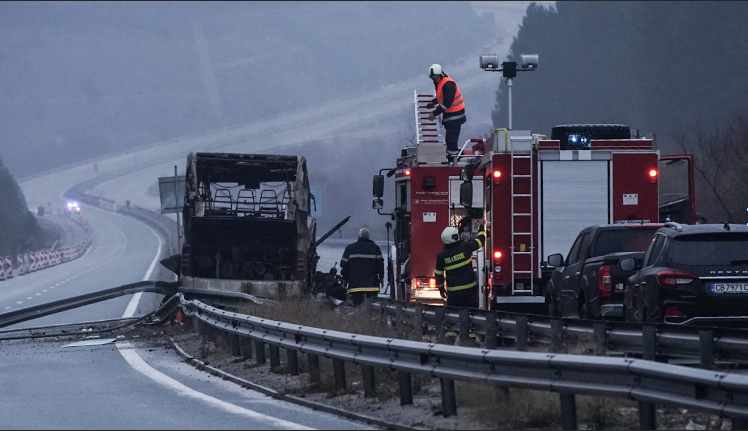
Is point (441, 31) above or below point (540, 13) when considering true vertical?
above

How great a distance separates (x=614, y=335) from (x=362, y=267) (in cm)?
897

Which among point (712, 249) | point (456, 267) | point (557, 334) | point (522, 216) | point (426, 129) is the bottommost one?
point (557, 334)

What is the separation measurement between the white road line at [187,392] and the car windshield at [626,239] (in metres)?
5.34

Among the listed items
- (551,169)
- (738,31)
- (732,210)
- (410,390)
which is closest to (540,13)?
(738,31)

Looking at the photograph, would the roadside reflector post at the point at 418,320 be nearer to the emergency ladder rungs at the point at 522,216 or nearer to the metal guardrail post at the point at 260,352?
the metal guardrail post at the point at 260,352

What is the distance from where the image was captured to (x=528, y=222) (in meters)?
16.1

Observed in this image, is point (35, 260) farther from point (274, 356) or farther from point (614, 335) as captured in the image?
point (614, 335)

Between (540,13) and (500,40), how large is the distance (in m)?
89.9

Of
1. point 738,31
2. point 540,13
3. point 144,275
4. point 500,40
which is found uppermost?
point 500,40

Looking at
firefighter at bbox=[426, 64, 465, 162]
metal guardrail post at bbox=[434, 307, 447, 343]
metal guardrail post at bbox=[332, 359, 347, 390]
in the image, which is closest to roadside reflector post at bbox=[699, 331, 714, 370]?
metal guardrail post at bbox=[332, 359, 347, 390]

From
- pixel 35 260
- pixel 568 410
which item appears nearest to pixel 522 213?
pixel 568 410

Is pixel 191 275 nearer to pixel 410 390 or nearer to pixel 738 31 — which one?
pixel 410 390

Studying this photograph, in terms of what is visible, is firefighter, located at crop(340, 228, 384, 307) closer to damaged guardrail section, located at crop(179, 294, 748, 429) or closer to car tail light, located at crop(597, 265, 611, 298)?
car tail light, located at crop(597, 265, 611, 298)

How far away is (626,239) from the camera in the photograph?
1424 cm
